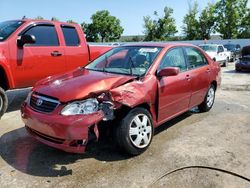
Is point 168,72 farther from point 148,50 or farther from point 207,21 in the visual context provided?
point 207,21

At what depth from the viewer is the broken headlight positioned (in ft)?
12.8

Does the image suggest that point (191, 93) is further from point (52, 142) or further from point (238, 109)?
point (52, 142)

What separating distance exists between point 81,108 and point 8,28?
3850 millimetres

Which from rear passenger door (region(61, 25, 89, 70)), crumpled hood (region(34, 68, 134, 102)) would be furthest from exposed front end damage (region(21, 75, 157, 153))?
rear passenger door (region(61, 25, 89, 70))

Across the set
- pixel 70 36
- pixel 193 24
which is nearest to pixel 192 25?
pixel 193 24

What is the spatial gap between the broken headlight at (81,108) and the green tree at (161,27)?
51.2 m

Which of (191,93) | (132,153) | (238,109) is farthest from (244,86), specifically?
(132,153)

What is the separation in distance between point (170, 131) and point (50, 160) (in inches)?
88.8

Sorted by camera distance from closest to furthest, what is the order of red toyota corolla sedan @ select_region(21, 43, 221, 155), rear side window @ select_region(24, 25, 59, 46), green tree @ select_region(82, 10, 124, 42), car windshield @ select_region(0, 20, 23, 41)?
red toyota corolla sedan @ select_region(21, 43, 221, 155), car windshield @ select_region(0, 20, 23, 41), rear side window @ select_region(24, 25, 59, 46), green tree @ select_region(82, 10, 124, 42)

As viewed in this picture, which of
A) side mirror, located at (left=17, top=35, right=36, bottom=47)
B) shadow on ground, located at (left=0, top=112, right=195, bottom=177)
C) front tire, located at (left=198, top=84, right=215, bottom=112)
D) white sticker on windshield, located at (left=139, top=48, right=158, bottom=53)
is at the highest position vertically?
side mirror, located at (left=17, top=35, right=36, bottom=47)

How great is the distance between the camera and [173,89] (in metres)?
5.13

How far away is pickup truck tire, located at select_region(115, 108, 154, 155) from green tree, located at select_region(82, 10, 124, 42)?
2171 inches

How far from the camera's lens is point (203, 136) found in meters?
5.30

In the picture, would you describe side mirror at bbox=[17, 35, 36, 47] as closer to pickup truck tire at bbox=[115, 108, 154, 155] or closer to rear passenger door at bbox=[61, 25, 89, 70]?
rear passenger door at bbox=[61, 25, 89, 70]
